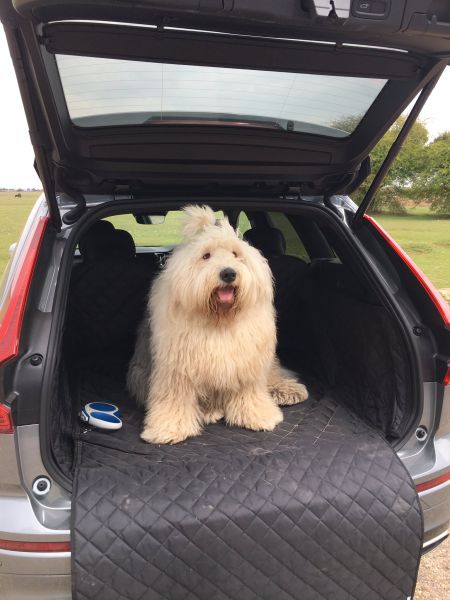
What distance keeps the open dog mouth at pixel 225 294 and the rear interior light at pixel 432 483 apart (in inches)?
45.5

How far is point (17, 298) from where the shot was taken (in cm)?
186

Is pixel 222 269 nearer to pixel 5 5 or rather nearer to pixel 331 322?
pixel 331 322

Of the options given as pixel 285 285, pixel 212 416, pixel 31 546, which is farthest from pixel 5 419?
pixel 285 285

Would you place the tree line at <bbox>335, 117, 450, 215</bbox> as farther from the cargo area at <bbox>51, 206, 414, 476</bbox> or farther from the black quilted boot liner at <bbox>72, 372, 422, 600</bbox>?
the black quilted boot liner at <bbox>72, 372, 422, 600</bbox>

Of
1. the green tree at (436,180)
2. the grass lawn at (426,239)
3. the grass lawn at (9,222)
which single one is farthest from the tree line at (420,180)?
the grass lawn at (9,222)

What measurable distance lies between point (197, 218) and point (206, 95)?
2.24 feet

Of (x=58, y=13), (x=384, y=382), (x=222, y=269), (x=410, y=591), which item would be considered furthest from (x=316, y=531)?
(x=58, y=13)

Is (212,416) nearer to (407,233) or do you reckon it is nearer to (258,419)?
(258,419)

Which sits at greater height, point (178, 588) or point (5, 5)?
point (5, 5)

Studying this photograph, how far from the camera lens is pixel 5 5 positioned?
1.30m

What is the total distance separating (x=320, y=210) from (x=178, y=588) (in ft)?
6.25

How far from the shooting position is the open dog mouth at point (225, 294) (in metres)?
2.36

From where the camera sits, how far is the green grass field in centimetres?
414

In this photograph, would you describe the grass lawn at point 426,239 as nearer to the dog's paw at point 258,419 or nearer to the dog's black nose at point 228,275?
the dog's paw at point 258,419
